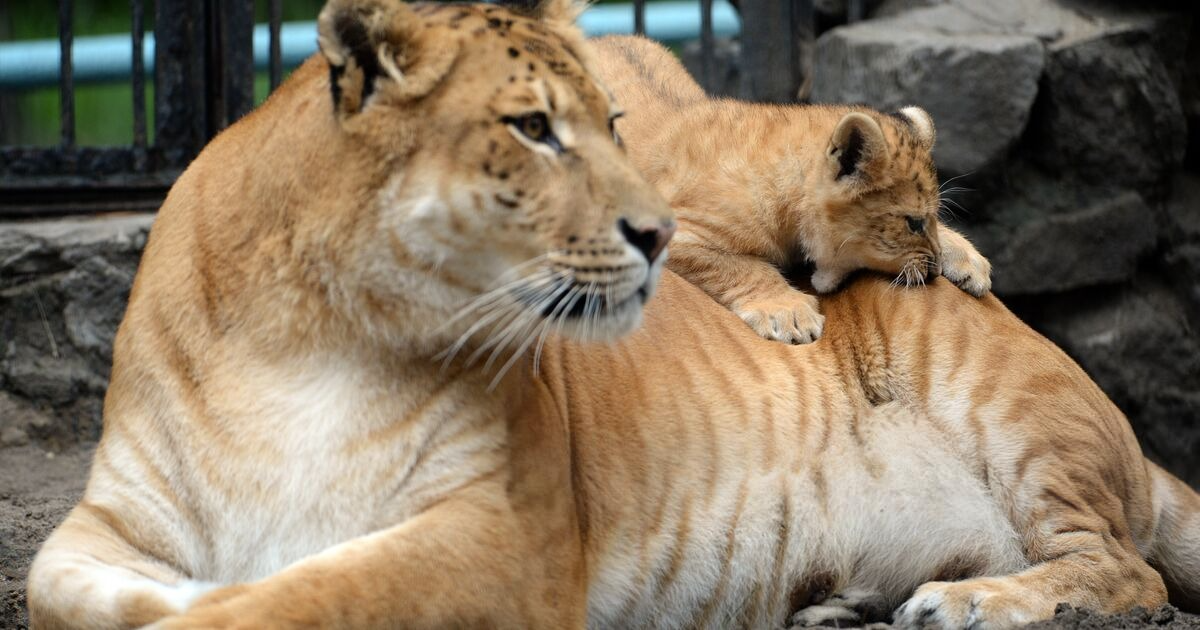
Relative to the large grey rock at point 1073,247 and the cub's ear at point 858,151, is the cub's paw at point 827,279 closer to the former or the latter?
the cub's ear at point 858,151

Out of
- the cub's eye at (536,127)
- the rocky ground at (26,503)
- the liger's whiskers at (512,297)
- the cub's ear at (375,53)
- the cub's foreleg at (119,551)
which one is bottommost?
the rocky ground at (26,503)

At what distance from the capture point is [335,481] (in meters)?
3.27

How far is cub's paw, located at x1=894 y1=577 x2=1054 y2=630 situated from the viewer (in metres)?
4.05

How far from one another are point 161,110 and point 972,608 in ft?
13.6

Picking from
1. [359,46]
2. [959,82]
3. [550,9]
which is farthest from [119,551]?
[959,82]

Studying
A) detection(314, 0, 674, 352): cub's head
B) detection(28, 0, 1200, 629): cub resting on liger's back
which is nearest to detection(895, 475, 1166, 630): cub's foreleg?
detection(28, 0, 1200, 629): cub resting on liger's back

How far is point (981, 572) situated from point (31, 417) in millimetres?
3803

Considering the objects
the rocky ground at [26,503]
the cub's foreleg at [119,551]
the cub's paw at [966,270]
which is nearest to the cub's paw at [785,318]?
the cub's paw at [966,270]

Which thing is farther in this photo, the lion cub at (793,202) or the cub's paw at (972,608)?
the lion cub at (793,202)

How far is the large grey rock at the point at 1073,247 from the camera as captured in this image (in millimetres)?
6934

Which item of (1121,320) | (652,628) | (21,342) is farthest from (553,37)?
(1121,320)

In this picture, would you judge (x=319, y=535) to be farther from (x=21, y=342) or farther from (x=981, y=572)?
(x=21, y=342)

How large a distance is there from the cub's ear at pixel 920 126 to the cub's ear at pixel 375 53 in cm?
283

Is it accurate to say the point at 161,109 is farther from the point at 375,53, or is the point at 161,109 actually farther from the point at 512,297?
the point at 512,297
